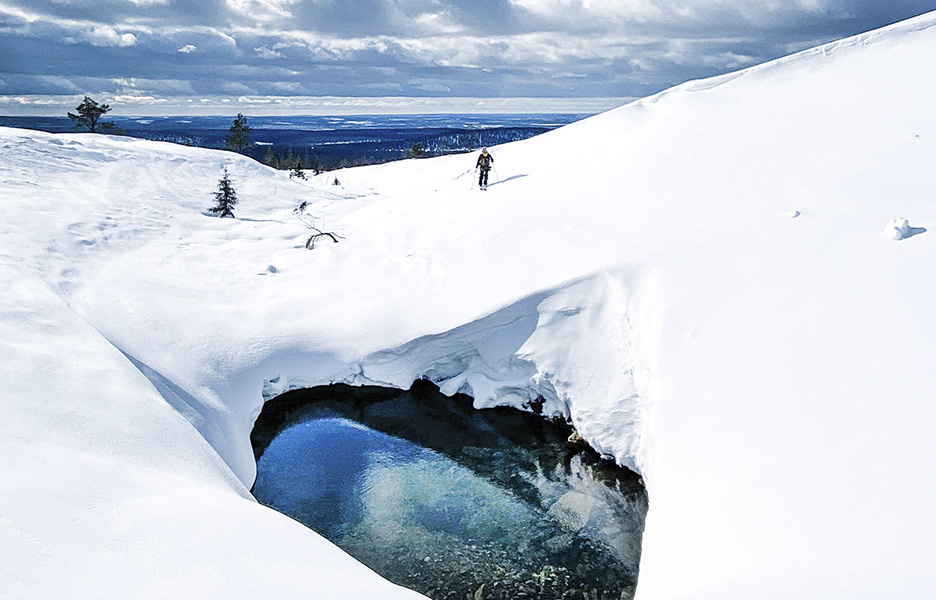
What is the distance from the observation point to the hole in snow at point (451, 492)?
980cm

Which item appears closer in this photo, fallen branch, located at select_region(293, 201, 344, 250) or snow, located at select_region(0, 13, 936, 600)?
snow, located at select_region(0, 13, 936, 600)

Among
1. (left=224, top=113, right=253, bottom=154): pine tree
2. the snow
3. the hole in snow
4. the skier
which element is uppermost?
(left=224, top=113, right=253, bottom=154): pine tree

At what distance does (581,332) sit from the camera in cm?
1359

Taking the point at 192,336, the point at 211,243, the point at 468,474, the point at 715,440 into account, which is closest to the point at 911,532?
the point at 715,440

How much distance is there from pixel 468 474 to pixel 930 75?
59.7 ft

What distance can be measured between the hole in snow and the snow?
72cm

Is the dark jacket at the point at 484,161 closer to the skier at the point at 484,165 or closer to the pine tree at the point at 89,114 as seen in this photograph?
the skier at the point at 484,165

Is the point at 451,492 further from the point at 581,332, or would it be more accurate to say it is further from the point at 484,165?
the point at 484,165

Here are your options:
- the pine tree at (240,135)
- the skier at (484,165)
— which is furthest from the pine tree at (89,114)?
the skier at (484,165)

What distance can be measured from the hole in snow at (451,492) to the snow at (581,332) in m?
0.72

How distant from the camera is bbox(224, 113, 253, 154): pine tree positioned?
55.9m

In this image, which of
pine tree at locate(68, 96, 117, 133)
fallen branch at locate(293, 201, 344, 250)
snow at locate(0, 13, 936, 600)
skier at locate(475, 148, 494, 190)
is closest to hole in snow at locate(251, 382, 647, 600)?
snow at locate(0, 13, 936, 600)

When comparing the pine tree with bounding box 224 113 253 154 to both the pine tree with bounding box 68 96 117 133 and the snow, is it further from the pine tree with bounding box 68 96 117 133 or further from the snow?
the snow

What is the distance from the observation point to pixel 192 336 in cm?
1413
